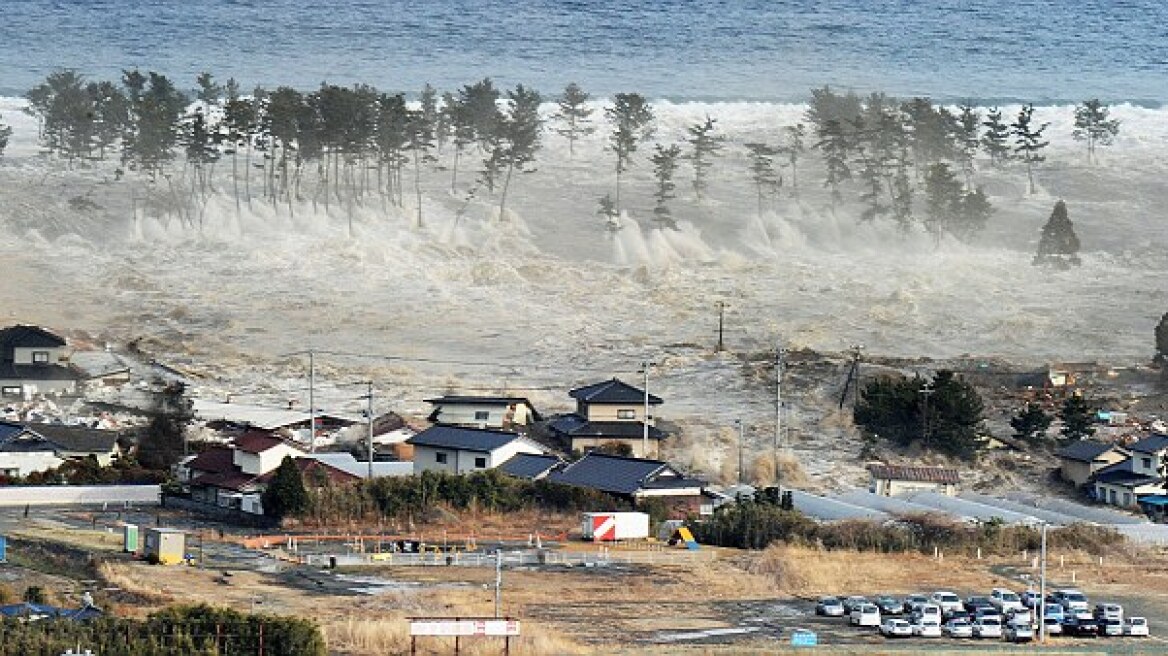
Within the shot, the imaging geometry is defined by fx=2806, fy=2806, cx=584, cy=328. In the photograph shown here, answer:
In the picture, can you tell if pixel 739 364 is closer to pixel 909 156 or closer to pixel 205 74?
pixel 909 156

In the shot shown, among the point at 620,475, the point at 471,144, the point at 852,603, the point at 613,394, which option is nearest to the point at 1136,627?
the point at 852,603

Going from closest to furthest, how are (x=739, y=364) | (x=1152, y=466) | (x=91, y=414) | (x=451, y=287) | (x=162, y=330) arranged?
(x=1152, y=466), (x=91, y=414), (x=739, y=364), (x=162, y=330), (x=451, y=287)

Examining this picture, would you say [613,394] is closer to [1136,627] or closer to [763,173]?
[1136,627]

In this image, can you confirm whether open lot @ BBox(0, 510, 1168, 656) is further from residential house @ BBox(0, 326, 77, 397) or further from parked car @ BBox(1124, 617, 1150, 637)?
residential house @ BBox(0, 326, 77, 397)

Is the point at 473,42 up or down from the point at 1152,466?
up

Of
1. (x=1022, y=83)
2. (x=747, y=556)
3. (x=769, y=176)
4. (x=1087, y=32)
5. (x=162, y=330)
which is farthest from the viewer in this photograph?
(x=1087, y=32)

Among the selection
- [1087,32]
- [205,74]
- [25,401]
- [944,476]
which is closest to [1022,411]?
[944,476]

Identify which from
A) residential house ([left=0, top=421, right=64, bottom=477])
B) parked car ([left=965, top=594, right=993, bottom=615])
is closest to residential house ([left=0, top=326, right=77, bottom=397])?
residential house ([left=0, top=421, right=64, bottom=477])
